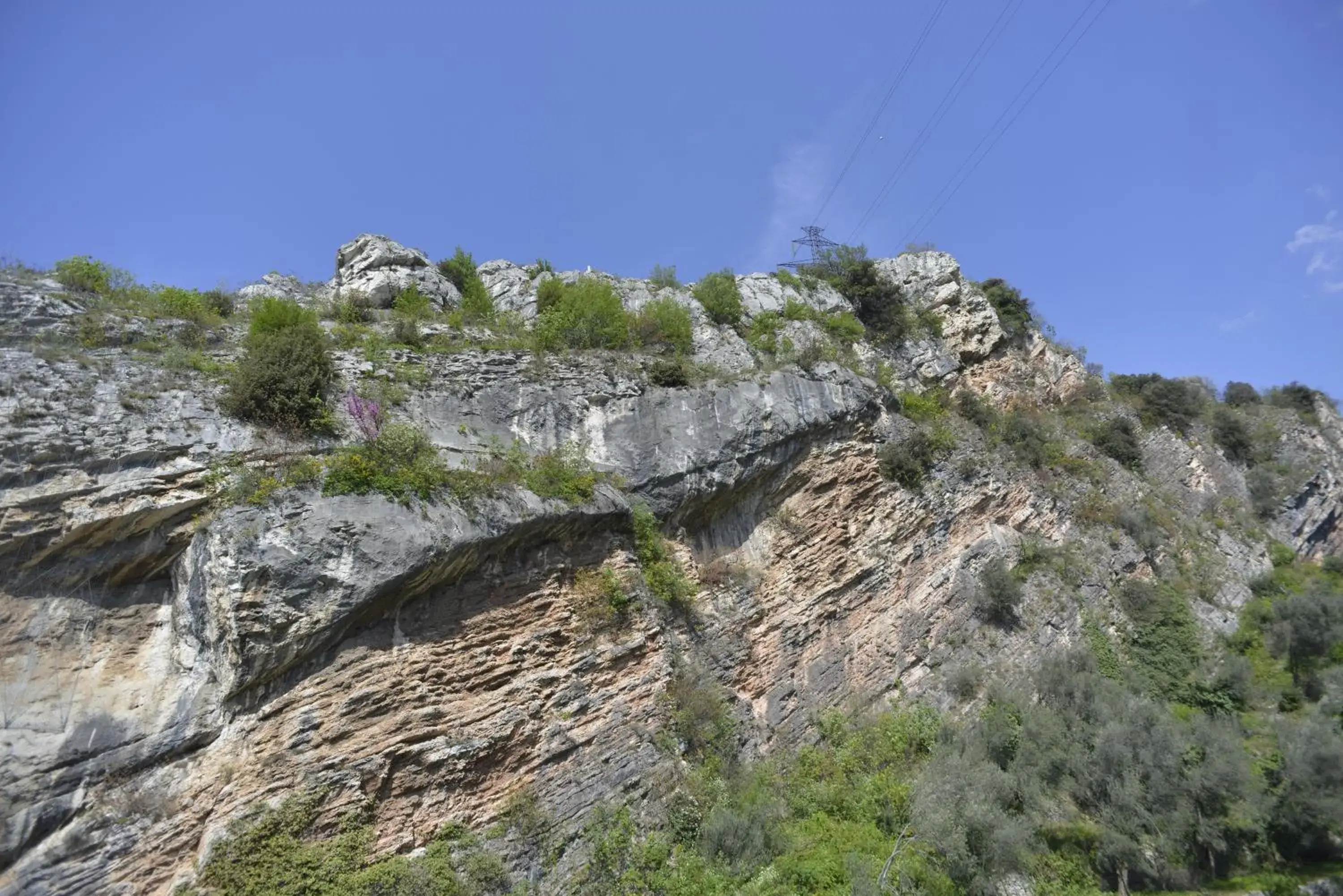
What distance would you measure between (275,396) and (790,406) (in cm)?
1035

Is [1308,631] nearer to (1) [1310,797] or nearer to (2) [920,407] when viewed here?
(1) [1310,797]

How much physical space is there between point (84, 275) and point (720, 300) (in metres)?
14.4

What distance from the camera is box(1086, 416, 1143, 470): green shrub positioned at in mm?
22516

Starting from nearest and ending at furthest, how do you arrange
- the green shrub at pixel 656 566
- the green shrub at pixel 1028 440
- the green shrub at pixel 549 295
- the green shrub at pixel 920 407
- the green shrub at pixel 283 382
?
the green shrub at pixel 283 382, the green shrub at pixel 656 566, the green shrub at pixel 549 295, the green shrub at pixel 920 407, the green shrub at pixel 1028 440

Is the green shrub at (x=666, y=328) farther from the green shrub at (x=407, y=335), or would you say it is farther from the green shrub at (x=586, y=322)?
the green shrub at (x=407, y=335)

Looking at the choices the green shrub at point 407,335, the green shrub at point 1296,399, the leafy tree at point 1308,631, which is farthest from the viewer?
the green shrub at point 1296,399

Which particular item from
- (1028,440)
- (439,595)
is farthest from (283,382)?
(1028,440)

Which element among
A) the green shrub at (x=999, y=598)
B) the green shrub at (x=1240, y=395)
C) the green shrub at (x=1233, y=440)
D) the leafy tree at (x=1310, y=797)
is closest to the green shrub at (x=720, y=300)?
the green shrub at (x=999, y=598)

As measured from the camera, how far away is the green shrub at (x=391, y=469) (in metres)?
10.2

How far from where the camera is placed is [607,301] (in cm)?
1708

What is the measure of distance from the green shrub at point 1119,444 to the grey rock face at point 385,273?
21.6 meters

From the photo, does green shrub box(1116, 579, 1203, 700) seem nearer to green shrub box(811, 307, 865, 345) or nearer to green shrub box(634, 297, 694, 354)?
green shrub box(811, 307, 865, 345)

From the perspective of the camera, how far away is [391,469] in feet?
35.1

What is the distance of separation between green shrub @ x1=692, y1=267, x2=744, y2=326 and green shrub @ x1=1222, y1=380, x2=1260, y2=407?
29.0 metres
